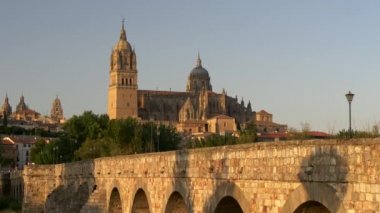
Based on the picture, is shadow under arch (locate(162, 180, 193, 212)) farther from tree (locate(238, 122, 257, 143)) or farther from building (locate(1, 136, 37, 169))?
building (locate(1, 136, 37, 169))

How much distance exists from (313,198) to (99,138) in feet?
198

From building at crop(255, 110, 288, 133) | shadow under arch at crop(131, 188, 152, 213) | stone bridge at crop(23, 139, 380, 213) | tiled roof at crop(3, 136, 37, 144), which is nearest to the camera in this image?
stone bridge at crop(23, 139, 380, 213)

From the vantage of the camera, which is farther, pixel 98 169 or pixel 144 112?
pixel 144 112

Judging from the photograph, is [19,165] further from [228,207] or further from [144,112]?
[228,207]

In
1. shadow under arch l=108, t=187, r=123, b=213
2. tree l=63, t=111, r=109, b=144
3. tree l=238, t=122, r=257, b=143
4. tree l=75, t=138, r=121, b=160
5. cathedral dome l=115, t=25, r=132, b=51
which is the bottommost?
shadow under arch l=108, t=187, r=123, b=213

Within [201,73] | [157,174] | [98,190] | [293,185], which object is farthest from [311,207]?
[201,73]

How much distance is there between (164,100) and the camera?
170375mm

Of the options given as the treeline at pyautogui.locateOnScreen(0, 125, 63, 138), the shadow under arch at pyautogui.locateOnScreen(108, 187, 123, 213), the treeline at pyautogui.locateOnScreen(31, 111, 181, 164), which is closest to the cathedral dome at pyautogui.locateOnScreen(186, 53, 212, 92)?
the treeline at pyautogui.locateOnScreen(0, 125, 63, 138)

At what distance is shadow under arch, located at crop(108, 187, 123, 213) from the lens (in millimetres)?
26047

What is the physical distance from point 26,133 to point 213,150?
141552mm

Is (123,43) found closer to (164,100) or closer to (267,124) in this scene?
(164,100)

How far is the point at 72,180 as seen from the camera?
3550 cm

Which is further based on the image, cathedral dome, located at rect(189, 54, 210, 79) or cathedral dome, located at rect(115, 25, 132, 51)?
cathedral dome, located at rect(189, 54, 210, 79)

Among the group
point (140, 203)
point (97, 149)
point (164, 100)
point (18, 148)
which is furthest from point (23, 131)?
point (140, 203)
